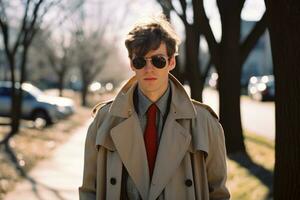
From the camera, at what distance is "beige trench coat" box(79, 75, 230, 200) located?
9.33 ft

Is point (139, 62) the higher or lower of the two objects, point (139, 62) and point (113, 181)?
the higher

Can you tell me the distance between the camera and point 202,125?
116 inches

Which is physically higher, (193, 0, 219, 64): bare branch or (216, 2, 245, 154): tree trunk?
(193, 0, 219, 64): bare branch

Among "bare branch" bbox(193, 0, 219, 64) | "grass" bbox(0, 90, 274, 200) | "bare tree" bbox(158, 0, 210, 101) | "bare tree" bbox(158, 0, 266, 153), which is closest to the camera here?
"grass" bbox(0, 90, 274, 200)

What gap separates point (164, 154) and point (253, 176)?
20.6 ft

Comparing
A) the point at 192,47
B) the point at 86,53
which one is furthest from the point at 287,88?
the point at 86,53

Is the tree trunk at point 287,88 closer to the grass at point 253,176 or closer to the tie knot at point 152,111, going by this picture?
the tie knot at point 152,111

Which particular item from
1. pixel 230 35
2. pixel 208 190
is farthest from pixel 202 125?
pixel 230 35

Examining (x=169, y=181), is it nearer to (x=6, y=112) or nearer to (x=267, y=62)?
(x=6, y=112)

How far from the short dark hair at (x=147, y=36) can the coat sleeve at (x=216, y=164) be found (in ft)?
1.67

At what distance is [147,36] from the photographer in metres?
2.84

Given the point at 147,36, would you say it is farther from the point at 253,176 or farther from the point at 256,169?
the point at 256,169

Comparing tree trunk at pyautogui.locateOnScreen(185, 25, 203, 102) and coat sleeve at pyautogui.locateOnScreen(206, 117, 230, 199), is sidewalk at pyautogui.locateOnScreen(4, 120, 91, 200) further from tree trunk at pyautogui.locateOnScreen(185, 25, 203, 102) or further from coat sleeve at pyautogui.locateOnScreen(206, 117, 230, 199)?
coat sleeve at pyautogui.locateOnScreen(206, 117, 230, 199)

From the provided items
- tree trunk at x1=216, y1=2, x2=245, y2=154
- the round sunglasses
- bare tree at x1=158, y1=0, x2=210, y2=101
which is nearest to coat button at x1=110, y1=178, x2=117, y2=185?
the round sunglasses
